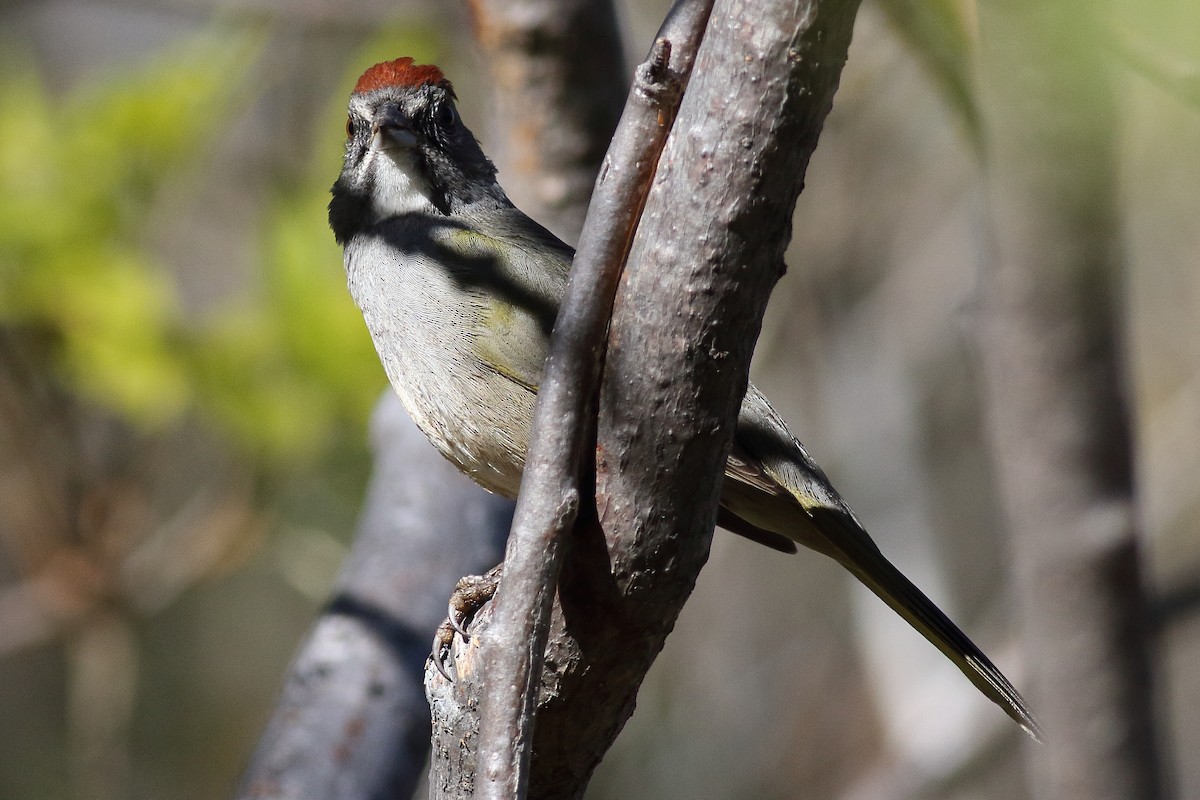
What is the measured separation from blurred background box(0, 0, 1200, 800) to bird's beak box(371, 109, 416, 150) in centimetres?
86

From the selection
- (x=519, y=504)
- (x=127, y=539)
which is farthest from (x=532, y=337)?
(x=127, y=539)

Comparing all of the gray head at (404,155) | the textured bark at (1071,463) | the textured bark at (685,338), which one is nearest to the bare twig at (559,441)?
the textured bark at (685,338)

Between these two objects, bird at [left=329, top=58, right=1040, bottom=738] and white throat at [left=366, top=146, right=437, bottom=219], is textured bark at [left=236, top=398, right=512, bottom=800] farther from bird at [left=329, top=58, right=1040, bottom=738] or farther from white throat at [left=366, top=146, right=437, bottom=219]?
white throat at [left=366, top=146, right=437, bottom=219]

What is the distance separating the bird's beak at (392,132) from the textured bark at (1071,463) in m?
1.56

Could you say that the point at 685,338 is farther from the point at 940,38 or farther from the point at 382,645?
the point at 382,645

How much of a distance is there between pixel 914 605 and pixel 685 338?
129 centimetres

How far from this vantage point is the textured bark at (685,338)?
152cm

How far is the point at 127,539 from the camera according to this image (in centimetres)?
463

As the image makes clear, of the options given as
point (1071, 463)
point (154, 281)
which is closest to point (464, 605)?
point (1071, 463)

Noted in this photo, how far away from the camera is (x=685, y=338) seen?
5.49 ft

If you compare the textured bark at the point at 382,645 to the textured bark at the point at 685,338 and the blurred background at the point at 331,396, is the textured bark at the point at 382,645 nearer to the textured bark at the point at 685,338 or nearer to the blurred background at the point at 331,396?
the blurred background at the point at 331,396

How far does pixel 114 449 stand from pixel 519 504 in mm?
3920

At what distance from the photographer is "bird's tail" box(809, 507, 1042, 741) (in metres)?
2.68

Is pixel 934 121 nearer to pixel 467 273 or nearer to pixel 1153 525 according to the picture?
pixel 1153 525
